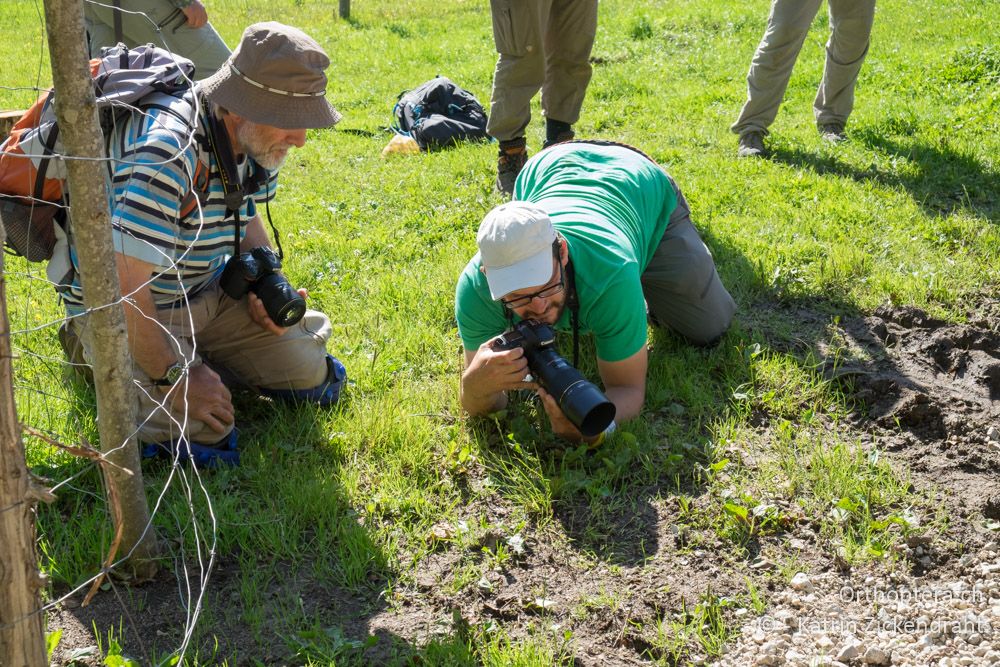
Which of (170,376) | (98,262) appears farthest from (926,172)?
(98,262)

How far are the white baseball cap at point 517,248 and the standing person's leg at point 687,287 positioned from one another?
107cm

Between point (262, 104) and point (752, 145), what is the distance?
4.09 meters

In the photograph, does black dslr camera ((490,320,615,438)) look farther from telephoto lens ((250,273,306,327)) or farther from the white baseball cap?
telephoto lens ((250,273,306,327))

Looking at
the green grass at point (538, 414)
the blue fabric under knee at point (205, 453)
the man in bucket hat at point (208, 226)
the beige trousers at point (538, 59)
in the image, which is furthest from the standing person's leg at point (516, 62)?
the blue fabric under knee at point (205, 453)

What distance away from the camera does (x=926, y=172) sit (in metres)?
5.75

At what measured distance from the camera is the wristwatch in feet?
10.3

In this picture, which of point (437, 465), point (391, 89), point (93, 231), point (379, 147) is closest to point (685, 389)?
point (437, 465)

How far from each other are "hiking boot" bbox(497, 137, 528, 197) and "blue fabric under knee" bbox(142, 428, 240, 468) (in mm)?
2912

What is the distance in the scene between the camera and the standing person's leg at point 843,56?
6.17 meters

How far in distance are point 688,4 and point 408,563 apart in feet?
33.5

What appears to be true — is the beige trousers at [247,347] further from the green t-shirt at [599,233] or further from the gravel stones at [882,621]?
the gravel stones at [882,621]

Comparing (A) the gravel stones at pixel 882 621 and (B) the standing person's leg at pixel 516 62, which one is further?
(B) the standing person's leg at pixel 516 62

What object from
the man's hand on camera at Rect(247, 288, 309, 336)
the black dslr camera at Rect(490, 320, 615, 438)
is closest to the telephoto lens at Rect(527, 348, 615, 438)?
the black dslr camera at Rect(490, 320, 615, 438)

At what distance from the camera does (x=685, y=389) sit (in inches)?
150
